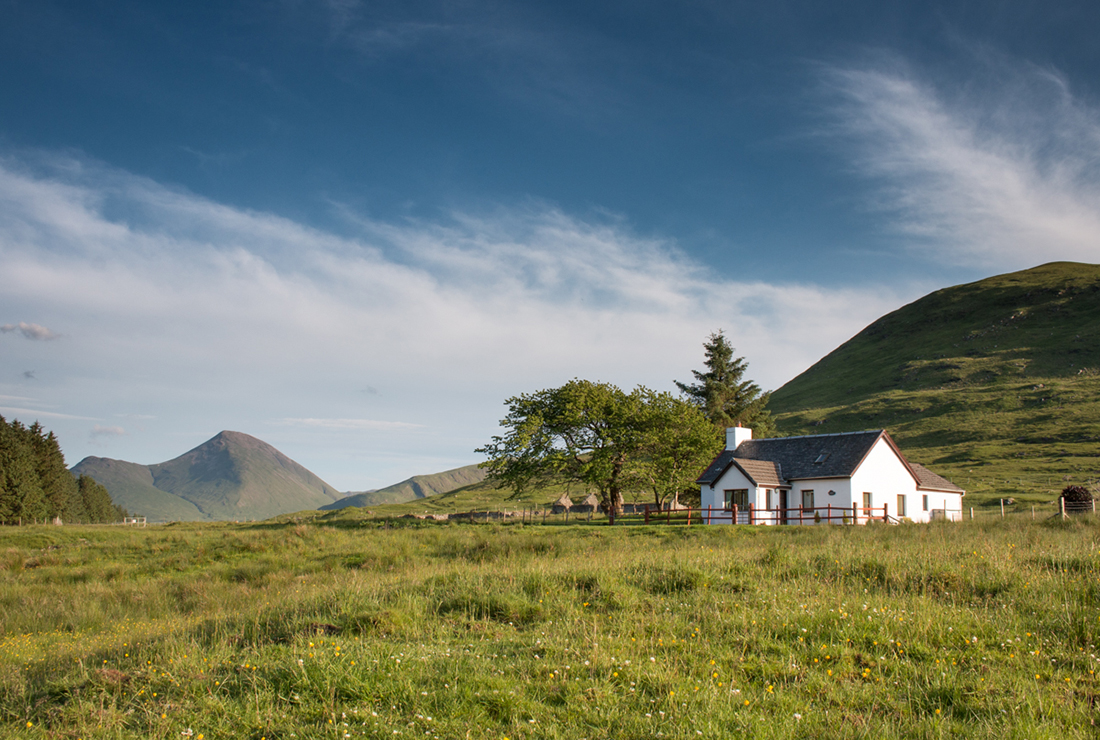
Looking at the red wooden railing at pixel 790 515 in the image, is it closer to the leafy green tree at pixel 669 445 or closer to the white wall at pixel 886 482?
the white wall at pixel 886 482

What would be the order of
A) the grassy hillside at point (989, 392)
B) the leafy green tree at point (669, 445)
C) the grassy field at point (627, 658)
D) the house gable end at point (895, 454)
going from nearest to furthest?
1. the grassy field at point (627, 658)
2. the house gable end at point (895, 454)
3. the leafy green tree at point (669, 445)
4. the grassy hillside at point (989, 392)

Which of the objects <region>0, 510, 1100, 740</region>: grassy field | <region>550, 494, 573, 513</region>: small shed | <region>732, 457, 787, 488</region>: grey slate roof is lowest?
<region>550, 494, 573, 513</region>: small shed

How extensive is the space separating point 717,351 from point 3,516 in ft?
250

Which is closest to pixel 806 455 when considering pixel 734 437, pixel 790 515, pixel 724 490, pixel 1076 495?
pixel 790 515

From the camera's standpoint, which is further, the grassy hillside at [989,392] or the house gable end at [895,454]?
the grassy hillside at [989,392]

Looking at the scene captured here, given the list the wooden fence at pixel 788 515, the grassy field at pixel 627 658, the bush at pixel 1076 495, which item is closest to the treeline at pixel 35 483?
the wooden fence at pixel 788 515

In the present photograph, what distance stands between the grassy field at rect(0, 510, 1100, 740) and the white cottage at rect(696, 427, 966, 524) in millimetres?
29598

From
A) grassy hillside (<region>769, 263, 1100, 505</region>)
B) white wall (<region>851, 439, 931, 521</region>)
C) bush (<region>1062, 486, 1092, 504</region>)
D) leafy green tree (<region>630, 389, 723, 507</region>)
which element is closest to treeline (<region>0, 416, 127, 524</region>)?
leafy green tree (<region>630, 389, 723, 507</region>)

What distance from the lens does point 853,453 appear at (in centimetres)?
4447

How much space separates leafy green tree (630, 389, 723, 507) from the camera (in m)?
46.5

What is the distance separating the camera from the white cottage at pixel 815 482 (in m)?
42.7

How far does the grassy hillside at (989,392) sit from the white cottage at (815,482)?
1756cm

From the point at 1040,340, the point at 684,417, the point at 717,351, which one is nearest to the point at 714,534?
the point at 684,417

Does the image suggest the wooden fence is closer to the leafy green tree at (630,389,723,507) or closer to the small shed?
the leafy green tree at (630,389,723,507)
